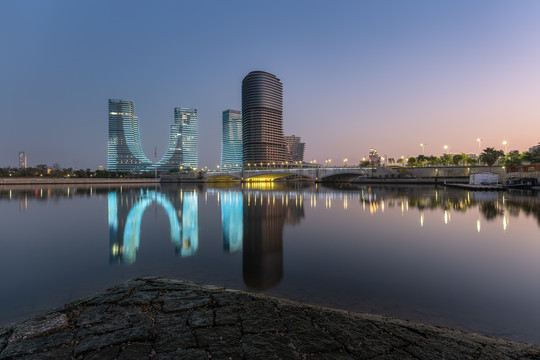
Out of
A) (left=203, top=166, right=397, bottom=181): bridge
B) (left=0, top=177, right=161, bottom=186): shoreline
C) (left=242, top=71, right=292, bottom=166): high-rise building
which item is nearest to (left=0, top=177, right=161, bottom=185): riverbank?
(left=0, top=177, right=161, bottom=186): shoreline

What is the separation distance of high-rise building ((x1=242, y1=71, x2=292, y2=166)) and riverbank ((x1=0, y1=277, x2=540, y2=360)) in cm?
17154

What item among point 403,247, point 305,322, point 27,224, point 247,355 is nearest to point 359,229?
point 403,247

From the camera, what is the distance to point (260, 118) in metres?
178

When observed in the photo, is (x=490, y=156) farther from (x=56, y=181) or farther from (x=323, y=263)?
(x=56, y=181)

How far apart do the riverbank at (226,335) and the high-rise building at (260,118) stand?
171538 millimetres

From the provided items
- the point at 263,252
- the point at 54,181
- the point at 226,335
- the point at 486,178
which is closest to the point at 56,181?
the point at 54,181

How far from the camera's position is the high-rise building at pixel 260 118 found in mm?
177750

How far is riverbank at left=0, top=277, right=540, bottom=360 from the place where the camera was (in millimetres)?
3107

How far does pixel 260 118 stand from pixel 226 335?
Result: 7104 inches

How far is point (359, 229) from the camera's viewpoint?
15078 mm

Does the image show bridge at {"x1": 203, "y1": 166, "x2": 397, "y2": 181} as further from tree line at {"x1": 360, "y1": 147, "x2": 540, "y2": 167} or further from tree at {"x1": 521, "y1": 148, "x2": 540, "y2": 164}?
tree at {"x1": 521, "y1": 148, "x2": 540, "y2": 164}

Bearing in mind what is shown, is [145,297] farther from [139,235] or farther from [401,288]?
[139,235]

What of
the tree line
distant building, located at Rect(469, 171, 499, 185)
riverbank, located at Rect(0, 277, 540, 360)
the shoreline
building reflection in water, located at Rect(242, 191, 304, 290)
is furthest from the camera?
the shoreline

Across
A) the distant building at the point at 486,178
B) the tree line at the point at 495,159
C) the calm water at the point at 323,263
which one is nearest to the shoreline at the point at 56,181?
the calm water at the point at 323,263
